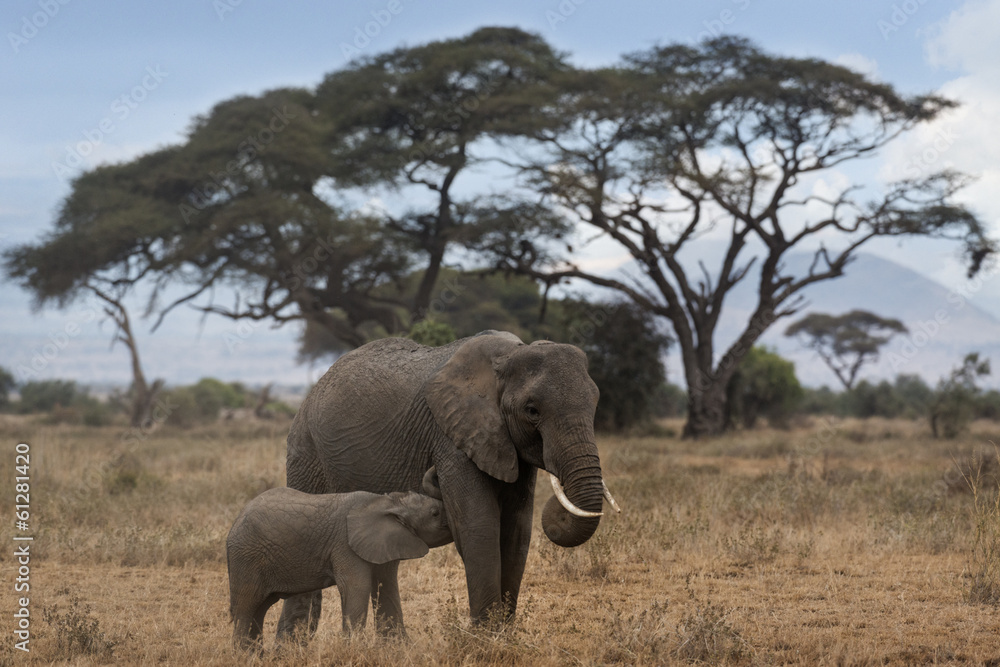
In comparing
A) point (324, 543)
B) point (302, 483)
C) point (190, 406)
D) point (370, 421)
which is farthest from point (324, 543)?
point (190, 406)

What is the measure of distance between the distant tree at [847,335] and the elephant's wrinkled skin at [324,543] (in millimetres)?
49840

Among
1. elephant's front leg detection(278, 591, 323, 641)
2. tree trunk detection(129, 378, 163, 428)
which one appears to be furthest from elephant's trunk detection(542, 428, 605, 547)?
tree trunk detection(129, 378, 163, 428)

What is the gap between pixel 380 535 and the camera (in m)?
5.45

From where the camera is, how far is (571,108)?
25.8 meters

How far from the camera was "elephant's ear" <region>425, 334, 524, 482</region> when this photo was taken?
17.4 feet

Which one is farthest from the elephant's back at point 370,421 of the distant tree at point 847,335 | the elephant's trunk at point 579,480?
the distant tree at point 847,335

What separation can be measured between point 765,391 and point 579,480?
30.3 meters

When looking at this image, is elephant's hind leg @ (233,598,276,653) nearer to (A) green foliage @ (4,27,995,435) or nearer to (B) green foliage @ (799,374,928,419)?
(A) green foliage @ (4,27,995,435)

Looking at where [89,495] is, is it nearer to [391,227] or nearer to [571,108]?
[571,108]

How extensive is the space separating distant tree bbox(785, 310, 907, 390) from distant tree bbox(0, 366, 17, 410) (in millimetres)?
40411

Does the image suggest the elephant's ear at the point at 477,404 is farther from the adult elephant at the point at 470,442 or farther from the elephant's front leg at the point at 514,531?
the elephant's front leg at the point at 514,531

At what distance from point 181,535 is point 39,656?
3.50 metres

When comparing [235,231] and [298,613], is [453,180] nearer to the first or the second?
[235,231]

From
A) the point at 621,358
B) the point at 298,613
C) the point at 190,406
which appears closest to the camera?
the point at 298,613
